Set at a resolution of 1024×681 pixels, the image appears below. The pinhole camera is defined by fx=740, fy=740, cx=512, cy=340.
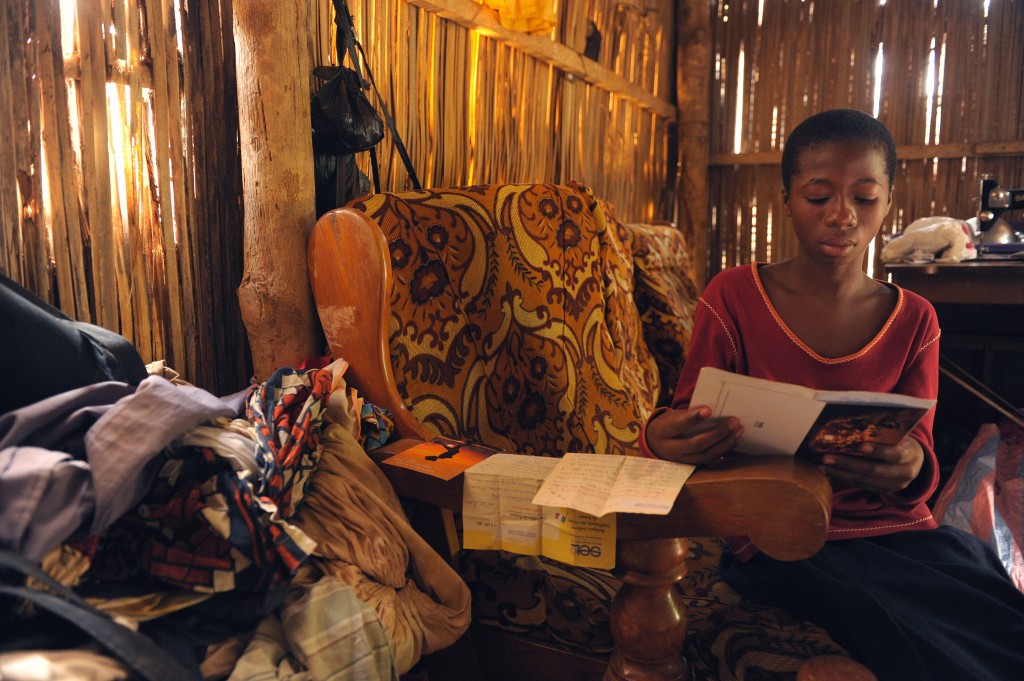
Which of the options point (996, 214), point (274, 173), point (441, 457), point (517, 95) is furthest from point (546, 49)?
point (441, 457)

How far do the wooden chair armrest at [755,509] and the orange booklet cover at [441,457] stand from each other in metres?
0.30

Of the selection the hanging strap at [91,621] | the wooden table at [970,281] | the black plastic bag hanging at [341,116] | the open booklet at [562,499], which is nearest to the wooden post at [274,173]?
Answer: the black plastic bag hanging at [341,116]

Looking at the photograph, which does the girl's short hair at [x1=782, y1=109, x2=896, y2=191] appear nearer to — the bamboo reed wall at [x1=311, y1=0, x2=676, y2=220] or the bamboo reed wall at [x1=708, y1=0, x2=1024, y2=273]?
the bamboo reed wall at [x1=311, y1=0, x2=676, y2=220]

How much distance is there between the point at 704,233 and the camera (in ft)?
15.5

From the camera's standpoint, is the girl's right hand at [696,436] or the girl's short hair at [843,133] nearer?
the girl's right hand at [696,436]

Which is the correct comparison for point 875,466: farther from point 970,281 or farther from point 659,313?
point 970,281

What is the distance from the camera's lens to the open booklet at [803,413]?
3.22ft

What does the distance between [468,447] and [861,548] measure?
698mm

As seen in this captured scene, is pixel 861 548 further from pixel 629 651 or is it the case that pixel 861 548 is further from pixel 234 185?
pixel 234 185

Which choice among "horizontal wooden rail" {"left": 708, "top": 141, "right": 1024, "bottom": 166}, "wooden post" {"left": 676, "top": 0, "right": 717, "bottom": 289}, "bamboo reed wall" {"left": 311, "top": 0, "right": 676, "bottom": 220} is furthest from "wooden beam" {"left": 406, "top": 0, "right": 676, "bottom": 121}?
"horizontal wooden rail" {"left": 708, "top": 141, "right": 1024, "bottom": 166}

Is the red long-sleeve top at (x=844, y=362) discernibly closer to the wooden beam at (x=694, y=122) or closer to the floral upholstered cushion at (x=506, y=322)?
the floral upholstered cushion at (x=506, y=322)

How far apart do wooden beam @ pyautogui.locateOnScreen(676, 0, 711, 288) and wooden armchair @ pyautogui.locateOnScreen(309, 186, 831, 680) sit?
325 centimetres

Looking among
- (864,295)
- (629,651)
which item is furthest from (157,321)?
(864,295)

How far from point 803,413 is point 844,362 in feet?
1.16
